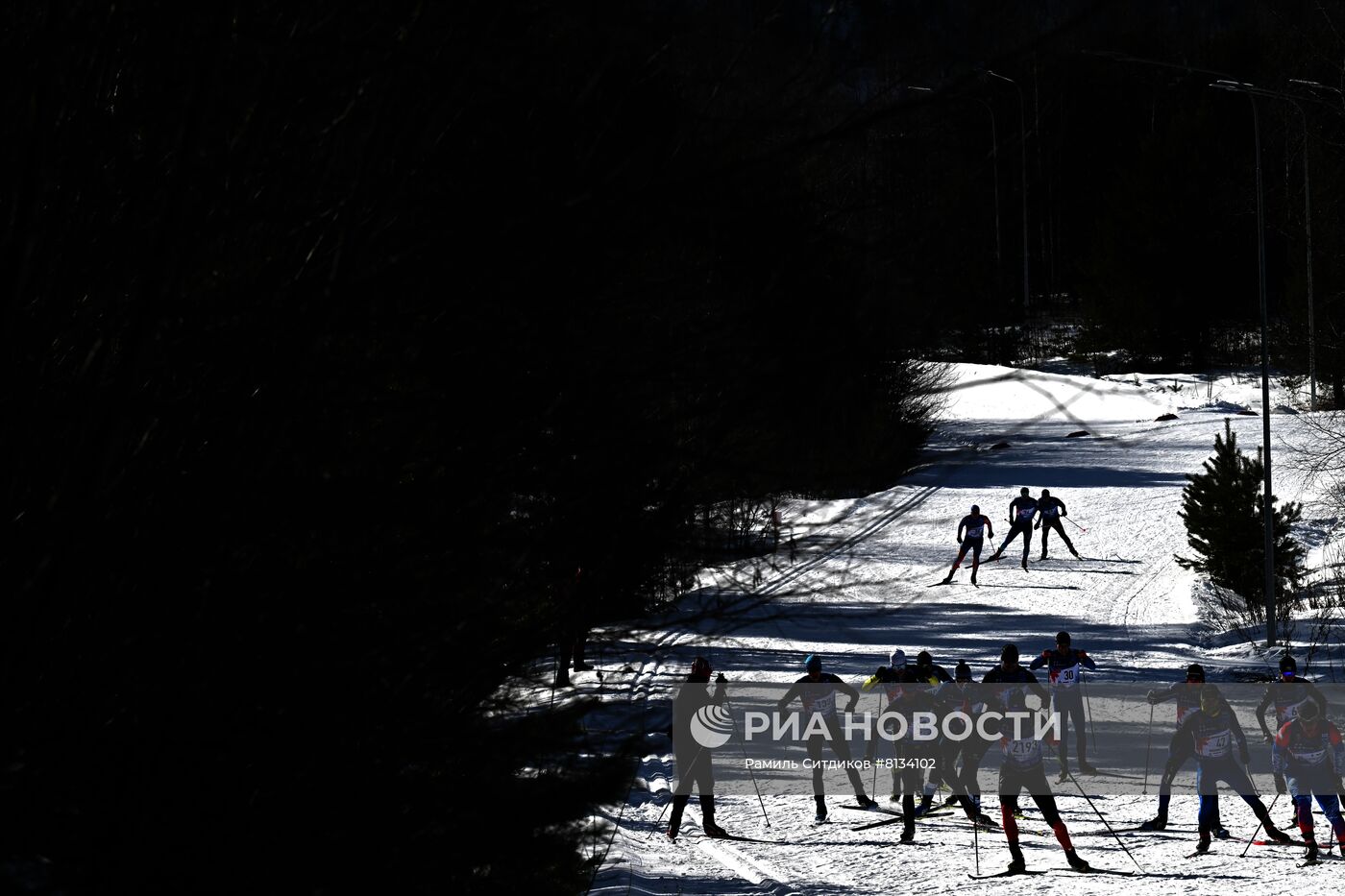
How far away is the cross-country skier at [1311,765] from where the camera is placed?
12.7 meters

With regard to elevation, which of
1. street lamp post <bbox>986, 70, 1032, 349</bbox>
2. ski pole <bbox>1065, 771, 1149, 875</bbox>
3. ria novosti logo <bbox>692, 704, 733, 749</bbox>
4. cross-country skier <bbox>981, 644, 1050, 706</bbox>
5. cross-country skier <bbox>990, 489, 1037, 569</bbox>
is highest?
cross-country skier <bbox>990, 489, 1037, 569</bbox>

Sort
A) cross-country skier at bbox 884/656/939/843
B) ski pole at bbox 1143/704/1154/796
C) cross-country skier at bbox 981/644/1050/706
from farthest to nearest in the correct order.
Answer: ski pole at bbox 1143/704/1154/796, cross-country skier at bbox 884/656/939/843, cross-country skier at bbox 981/644/1050/706

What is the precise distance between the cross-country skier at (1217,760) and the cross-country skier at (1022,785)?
135 centimetres

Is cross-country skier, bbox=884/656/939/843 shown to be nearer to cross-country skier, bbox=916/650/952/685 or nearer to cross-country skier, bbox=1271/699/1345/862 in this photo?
cross-country skier, bbox=916/650/952/685

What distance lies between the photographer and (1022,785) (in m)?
13.1

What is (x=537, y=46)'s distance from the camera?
3.19 meters

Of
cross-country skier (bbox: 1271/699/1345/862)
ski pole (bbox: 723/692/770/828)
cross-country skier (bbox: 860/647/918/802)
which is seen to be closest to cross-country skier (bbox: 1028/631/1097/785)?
cross-country skier (bbox: 860/647/918/802)

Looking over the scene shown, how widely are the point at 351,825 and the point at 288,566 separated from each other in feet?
1.86

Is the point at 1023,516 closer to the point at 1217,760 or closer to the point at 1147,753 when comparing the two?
the point at 1147,753

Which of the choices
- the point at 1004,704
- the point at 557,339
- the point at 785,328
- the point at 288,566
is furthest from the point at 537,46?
the point at 1004,704

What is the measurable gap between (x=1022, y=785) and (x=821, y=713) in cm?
306

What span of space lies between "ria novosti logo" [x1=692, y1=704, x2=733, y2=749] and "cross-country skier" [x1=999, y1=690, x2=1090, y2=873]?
Answer: 2.91 metres

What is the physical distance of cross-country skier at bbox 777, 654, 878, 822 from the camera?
1548 cm

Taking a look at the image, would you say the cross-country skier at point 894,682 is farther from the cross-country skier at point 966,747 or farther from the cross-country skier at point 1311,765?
the cross-country skier at point 1311,765
